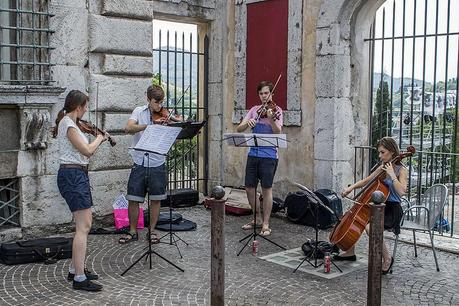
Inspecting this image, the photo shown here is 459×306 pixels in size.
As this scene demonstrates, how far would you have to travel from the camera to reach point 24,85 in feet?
23.1

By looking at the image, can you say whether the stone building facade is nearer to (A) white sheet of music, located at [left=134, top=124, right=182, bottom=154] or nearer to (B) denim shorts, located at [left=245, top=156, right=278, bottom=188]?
(B) denim shorts, located at [left=245, top=156, right=278, bottom=188]

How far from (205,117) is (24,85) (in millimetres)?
3992

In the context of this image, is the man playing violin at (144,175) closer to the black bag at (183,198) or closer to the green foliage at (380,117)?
the black bag at (183,198)

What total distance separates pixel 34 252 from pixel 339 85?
4.81 m

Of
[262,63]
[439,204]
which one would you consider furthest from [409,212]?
[262,63]

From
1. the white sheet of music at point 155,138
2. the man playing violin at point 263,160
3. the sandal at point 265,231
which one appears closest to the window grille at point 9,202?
the white sheet of music at point 155,138

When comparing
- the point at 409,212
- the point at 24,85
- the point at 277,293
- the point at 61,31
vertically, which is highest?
the point at 61,31

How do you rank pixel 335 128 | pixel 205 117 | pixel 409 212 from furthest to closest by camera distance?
pixel 205 117
pixel 335 128
pixel 409 212

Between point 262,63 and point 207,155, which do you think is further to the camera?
point 207,155

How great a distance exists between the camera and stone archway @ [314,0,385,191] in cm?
850

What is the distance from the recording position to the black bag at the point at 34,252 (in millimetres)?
6191

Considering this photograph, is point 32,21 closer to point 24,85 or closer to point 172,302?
point 24,85

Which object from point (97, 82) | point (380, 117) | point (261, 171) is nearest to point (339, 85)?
point (380, 117)

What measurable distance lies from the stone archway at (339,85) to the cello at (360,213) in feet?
9.02
